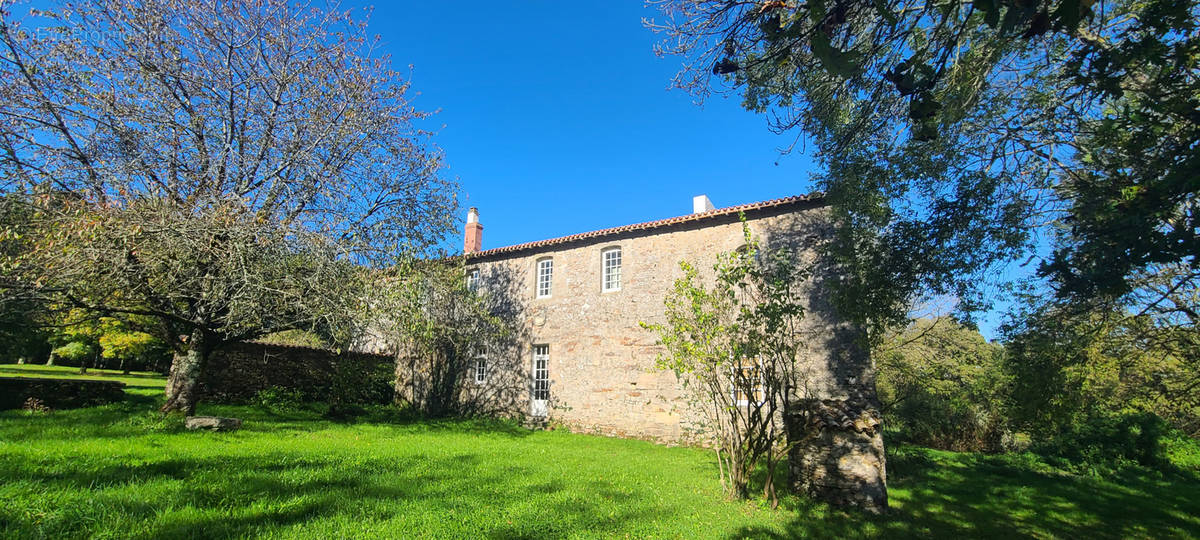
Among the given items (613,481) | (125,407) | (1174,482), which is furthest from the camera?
(1174,482)

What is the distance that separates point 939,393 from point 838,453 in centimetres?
1268

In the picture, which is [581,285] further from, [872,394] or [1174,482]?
[1174,482]

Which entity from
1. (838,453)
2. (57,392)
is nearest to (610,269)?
(838,453)

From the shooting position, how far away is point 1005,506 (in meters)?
8.95

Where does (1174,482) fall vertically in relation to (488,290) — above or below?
below

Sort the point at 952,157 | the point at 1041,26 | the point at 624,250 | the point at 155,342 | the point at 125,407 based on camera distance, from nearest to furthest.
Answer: the point at 1041,26
the point at 952,157
the point at 125,407
the point at 624,250
the point at 155,342

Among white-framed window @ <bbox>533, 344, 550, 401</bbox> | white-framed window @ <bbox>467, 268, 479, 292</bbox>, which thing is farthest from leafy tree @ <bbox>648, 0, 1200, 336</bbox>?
white-framed window @ <bbox>467, 268, 479, 292</bbox>

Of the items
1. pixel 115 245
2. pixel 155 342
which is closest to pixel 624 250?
pixel 115 245

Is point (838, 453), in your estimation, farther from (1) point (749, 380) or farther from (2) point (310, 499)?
(2) point (310, 499)

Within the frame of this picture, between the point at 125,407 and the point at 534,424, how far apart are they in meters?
9.85

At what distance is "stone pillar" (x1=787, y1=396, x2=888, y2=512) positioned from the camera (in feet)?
24.7

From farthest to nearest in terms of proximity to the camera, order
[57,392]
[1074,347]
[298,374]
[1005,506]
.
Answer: [298,374], [57,392], [1005,506], [1074,347]

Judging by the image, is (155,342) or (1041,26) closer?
(1041,26)

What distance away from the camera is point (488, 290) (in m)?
18.3
